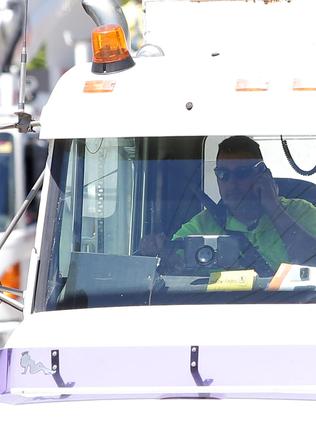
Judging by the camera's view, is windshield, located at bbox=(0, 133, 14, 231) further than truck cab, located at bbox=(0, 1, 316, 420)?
Yes

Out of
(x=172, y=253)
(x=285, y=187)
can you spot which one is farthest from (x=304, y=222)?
(x=172, y=253)

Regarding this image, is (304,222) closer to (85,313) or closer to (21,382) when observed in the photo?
(85,313)

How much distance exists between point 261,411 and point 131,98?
1.43 meters

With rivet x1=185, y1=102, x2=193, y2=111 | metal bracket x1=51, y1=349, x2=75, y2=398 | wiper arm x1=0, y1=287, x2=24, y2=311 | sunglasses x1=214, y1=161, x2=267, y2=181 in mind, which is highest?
rivet x1=185, y1=102, x2=193, y2=111

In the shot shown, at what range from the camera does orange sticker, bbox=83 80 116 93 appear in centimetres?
467

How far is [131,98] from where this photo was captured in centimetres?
462

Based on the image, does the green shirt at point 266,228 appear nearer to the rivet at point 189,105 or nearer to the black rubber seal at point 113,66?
the rivet at point 189,105

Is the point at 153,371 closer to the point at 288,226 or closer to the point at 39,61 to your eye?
the point at 288,226

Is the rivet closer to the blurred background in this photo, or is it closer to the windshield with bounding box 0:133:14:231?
the blurred background

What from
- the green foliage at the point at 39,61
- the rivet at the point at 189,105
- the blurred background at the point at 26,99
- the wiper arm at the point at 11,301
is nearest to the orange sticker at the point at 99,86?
the rivet at the point at 189,105

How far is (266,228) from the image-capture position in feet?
14.8

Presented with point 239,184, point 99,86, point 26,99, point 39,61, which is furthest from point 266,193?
point 39,61

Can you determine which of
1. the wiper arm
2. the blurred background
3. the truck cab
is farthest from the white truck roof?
the blurred background

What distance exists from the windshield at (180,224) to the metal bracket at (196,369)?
0.32 m
